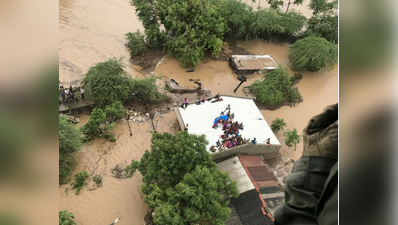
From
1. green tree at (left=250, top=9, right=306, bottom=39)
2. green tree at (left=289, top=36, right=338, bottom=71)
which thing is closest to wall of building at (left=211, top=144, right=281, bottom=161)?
green tree at (left=289, top=36, right=338, bottom=71)

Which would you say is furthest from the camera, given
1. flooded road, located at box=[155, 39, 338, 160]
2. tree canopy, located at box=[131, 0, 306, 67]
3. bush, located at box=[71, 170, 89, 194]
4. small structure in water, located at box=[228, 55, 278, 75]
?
small structure in water, located at box=[228, 55, 278, 75]

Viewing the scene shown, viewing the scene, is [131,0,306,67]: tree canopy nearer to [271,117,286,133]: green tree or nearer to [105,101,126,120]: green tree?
[105,101,126,120]: green tree

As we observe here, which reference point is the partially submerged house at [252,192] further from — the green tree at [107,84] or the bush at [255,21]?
the bush at [255,21]

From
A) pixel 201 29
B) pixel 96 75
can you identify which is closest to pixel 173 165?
pixel 96 75

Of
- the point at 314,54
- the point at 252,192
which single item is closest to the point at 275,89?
the point at 314,54

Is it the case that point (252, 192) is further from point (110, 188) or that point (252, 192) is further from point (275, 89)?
point (275, 89)

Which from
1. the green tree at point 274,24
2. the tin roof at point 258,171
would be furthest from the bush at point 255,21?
the tin roof at point 258,171
